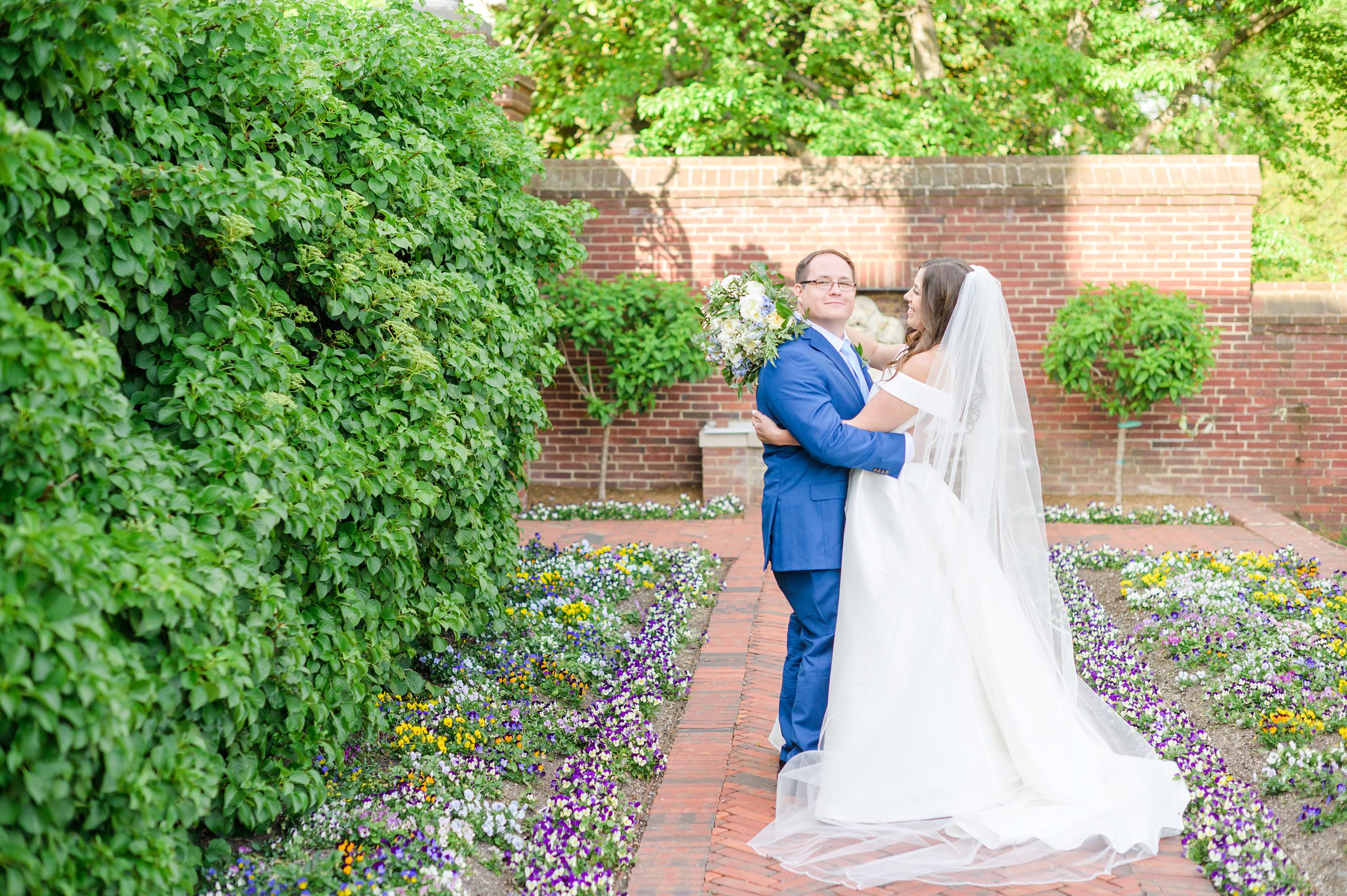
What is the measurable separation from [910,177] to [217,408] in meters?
7.65

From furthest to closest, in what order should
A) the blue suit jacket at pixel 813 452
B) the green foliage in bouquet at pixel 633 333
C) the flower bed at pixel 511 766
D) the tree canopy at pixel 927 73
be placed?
1. the tree canopy at pixel 927 73
2. the green foliage in bouquet at pixel 633 333
3. the blue suit jacket at pixel 813 452
4. the flower bed at pixel 511 766

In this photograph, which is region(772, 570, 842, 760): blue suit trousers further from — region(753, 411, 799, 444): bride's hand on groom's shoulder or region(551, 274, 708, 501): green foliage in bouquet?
region(551, 274, 708, 501): green foliage in bouquet

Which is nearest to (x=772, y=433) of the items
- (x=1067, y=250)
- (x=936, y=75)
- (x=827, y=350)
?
(x=827, y=350)

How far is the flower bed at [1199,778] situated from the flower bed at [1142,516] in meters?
2.64

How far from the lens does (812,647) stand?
12.8ft

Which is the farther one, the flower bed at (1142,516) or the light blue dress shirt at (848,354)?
the flower bed at (1142,516)

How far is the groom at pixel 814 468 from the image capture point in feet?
12.4

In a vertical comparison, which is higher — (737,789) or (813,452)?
(813,452)

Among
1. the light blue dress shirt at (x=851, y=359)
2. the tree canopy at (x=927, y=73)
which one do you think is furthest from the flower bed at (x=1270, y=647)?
the tree canopy at (x=927, y=73)

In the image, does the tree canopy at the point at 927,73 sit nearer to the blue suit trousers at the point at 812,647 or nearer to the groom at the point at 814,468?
the groom at the point at 814,468

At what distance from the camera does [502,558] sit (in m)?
4.99

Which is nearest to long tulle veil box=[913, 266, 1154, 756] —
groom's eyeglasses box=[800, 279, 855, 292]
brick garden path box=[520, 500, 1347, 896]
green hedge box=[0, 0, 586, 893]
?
groom's eyeglasses box=[800, 279, 855, 292]

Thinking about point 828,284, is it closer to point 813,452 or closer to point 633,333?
point 813,452

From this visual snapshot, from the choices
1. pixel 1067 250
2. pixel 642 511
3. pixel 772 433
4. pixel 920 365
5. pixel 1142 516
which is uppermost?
pixel 1067 250
